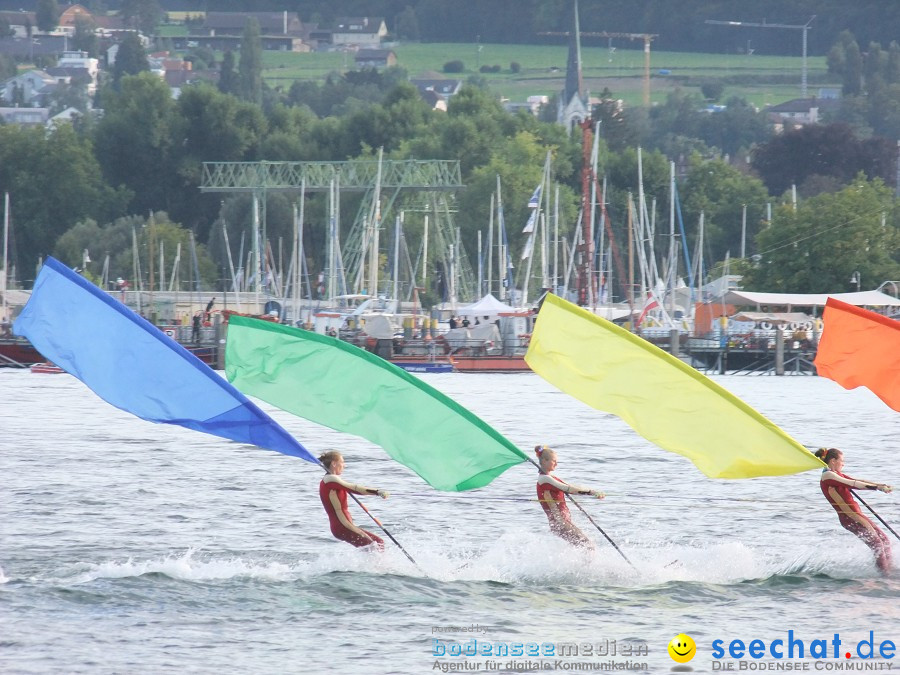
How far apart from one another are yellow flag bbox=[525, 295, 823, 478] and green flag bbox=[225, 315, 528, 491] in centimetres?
145

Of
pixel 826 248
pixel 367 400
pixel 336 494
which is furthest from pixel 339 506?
pixel 826 248

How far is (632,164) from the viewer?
10800cm

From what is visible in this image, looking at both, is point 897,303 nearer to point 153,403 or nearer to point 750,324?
point 750,324

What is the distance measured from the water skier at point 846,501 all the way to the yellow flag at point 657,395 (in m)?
0.99

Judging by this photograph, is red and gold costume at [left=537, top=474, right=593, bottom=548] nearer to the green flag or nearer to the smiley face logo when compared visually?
the green flag

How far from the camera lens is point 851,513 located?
794 inches

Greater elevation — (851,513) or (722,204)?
(851,513)

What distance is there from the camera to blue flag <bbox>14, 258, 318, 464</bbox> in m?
18.5

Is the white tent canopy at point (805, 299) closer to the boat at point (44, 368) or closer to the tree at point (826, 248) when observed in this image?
the tree at point (826, 248)

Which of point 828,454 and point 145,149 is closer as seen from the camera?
point 828,454

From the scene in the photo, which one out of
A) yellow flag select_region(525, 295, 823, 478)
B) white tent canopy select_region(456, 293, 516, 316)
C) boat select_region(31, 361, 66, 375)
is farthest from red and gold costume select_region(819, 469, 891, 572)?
boat select_region(31, 361, 66, 375)

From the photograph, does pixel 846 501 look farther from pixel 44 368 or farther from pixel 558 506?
pixel 44 368

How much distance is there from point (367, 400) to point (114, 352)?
9.93ft

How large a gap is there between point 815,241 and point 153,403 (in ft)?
197
